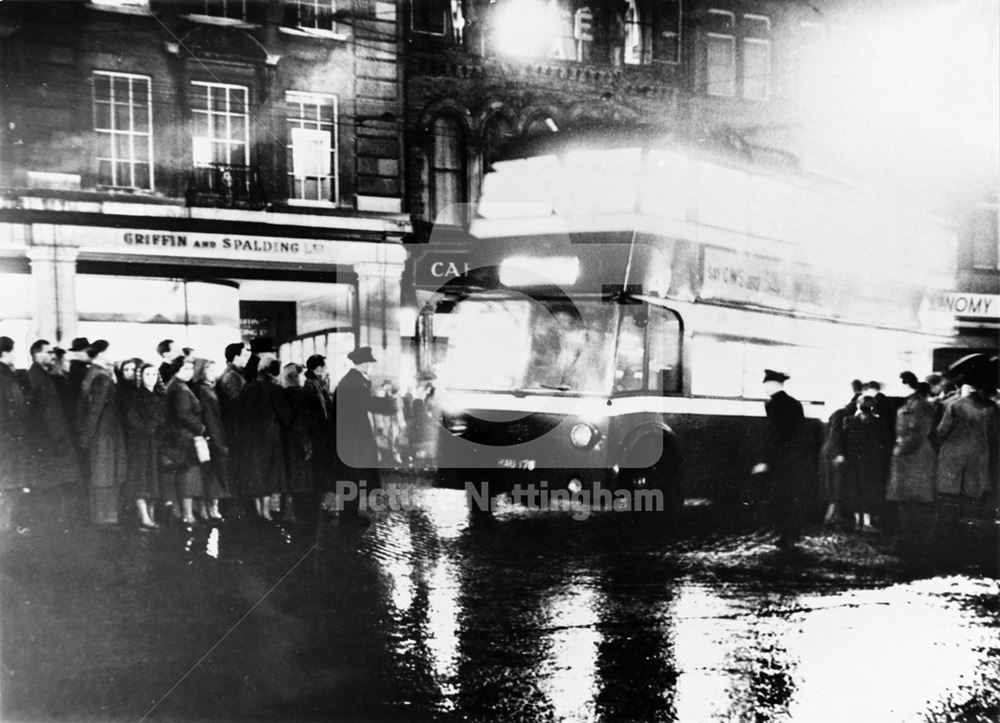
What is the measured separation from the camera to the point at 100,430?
450 centimetres

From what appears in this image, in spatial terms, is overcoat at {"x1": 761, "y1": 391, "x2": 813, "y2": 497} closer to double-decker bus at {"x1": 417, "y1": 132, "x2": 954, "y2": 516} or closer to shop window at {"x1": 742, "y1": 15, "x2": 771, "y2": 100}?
double-decker bus at {"x1": 417, "y1": 132, "x2": 954, "y2": 516}

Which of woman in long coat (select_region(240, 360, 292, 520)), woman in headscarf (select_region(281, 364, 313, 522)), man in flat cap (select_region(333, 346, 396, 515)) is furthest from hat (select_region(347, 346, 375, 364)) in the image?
woman in long coat (select_region(240, 360, 292, 520))

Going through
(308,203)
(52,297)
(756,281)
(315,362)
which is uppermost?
(308,203)

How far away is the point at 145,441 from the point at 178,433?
0.64 ft

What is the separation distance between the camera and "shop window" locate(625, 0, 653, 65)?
5.16 meters

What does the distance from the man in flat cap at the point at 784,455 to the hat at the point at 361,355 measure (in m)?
2.90

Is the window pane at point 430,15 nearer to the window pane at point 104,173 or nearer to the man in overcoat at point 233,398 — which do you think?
the window pane at point 104,173

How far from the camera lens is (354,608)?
15.2 ft

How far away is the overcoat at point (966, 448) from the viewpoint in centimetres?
557

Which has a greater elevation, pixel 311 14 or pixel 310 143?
pixel 311 14

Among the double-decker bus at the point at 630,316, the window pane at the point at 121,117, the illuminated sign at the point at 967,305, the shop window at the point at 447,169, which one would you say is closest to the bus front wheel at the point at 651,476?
the double-decker bus at the point at 630,316

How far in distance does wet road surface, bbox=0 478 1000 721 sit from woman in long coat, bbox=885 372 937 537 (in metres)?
0.56

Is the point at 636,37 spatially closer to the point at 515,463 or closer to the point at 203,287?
the point at 515,463

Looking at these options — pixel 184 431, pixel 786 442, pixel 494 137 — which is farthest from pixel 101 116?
pixel 786 442
